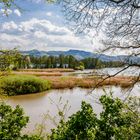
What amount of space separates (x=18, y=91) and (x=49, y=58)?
6937 centimetres

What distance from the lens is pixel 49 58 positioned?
99938 millimetres

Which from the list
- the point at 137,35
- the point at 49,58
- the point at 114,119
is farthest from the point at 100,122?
the point at 49,58

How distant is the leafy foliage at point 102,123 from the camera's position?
6041mm

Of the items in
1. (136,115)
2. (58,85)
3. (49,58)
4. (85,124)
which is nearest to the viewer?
(136,115)

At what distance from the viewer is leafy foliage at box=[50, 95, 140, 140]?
19.8ft

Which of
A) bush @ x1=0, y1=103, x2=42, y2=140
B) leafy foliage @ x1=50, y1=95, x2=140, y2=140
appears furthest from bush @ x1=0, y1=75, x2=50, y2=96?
leafy foliage @ x1=50, y1=95, x2=140, y2=140

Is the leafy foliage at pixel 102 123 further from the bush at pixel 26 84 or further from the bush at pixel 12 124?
the bush at pixel 26 84

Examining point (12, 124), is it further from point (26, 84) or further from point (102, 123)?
point (26, 84)

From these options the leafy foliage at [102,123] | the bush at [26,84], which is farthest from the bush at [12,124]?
the bush at [26,84]

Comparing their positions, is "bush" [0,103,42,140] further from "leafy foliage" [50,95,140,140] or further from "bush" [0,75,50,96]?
"bush" [0,75,50,96]

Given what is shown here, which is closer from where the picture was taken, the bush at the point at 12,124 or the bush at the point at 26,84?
the bush at the point at 12,124

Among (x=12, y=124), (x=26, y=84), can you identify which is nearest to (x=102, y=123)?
(x=12, y=124)

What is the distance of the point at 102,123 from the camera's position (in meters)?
6.30

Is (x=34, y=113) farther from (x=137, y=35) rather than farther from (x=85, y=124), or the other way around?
(x=137, y=35)
